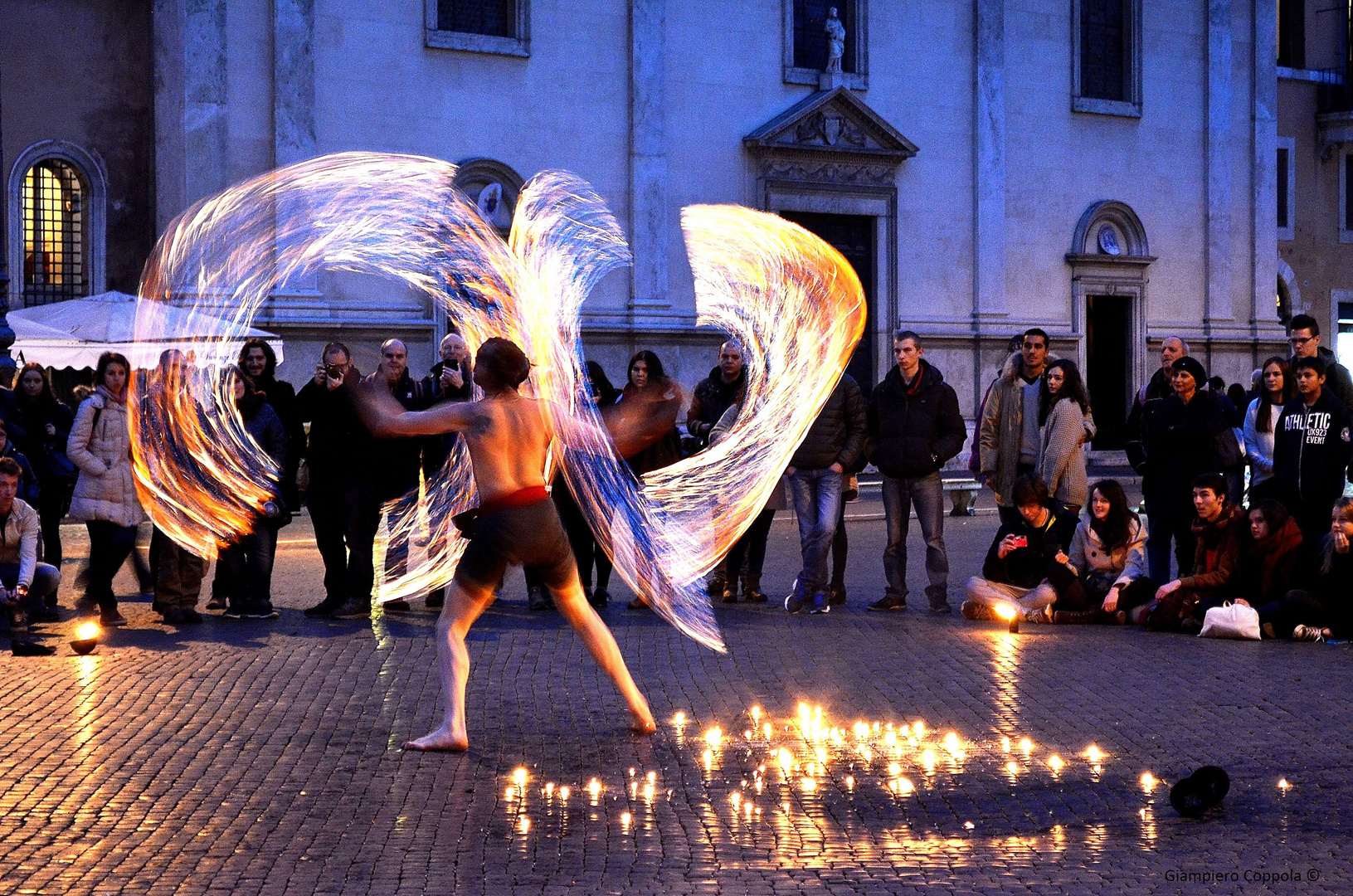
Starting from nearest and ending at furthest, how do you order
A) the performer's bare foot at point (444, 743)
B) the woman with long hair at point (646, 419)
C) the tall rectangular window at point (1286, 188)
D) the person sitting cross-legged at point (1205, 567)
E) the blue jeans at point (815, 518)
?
the performer's bare foot at point (444, 743), the woman with long hair at point (646, 419), the person sitting cross-legged at point (1205, 567), the blue jeans at point (815, 518), the tall rectangular window at point (1286, 188)

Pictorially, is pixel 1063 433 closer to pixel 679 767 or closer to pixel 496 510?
pixel 496 510

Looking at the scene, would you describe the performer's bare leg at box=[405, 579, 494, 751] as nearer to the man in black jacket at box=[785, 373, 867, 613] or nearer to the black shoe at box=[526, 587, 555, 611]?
the black shoe at box=[526, 587, 555, 611]

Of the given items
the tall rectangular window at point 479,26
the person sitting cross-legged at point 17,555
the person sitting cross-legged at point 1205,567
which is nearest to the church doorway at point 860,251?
the tall rectangular window at point 479,26

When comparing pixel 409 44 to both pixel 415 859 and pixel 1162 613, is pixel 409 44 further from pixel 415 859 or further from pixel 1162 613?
pixel 415 859

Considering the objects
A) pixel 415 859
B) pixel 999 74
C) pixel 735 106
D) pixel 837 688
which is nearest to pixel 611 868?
→ pixel 415 859

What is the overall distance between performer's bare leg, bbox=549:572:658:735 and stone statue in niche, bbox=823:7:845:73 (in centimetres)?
2159

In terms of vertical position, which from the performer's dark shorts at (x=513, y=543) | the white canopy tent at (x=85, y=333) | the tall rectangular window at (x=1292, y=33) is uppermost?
the tall rectangular window at (x=1292, y=33)

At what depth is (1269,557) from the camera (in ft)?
37.0

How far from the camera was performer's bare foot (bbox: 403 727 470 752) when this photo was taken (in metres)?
7.45

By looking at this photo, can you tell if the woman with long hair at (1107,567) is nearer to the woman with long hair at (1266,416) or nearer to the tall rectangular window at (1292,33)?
the woman with long hair at (1266,416)

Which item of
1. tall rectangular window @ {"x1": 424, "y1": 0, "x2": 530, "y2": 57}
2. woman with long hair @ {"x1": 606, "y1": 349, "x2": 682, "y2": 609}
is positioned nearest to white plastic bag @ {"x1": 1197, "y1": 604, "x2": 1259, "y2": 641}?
woman with long hair @ {"x1": 606, "y1": 349, "x2": 682, "y2": 609}

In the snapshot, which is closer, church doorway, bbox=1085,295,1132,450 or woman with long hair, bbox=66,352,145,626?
woman with long hair, bbox=66,352,145,626

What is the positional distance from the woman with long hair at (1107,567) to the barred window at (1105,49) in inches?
823

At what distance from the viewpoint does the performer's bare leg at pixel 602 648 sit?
782 cm
